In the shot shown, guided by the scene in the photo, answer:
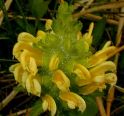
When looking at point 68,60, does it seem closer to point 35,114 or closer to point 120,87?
point 35,114

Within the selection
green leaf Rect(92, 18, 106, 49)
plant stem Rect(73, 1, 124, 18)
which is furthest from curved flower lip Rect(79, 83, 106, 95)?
plant stem Rect(73, 1, 124, 18)

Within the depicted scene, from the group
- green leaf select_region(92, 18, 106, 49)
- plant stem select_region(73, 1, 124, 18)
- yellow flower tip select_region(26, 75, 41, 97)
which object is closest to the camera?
yellow flower tip select_region(26, 75, 41, 97)

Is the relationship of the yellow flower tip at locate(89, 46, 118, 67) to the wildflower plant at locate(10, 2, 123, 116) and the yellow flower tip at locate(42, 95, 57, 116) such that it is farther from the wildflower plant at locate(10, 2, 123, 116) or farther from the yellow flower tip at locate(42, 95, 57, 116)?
the yellow flower tip at locate(42, 95, 57, 116)

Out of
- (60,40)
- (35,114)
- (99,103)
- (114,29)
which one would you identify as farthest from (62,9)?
(114,29)

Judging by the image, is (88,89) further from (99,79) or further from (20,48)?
(20,48)

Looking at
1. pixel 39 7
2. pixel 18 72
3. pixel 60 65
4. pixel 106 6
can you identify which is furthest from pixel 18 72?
pixel 106 6

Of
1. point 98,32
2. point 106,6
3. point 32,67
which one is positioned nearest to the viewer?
point 32,67
